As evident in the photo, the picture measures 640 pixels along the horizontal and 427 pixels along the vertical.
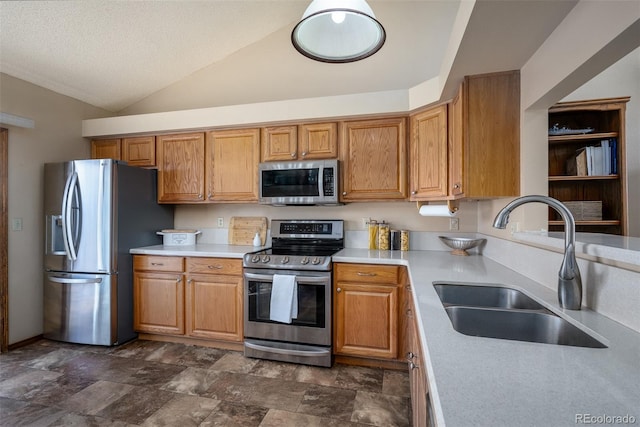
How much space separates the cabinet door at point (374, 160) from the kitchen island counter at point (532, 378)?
64.1 inches

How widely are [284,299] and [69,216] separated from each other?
81.5 inches

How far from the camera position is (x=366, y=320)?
229 centimetres

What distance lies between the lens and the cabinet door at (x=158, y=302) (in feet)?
8.84

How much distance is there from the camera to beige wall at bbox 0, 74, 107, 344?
2588 millimetres

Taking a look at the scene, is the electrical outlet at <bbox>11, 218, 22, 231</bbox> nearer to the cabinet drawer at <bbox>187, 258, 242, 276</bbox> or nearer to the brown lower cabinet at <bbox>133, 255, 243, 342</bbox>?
the brown lower cabinet at <bbox>133, 255, 243, 342</bbox>

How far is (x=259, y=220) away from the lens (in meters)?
3.12

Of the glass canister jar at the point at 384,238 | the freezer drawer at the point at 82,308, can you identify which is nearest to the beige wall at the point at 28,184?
the freezer drawer at the point at 82,308

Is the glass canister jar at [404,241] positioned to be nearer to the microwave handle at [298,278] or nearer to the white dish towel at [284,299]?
the microwave handle at [298,278]

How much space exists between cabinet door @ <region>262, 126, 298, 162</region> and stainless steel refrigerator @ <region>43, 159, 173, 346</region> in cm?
129

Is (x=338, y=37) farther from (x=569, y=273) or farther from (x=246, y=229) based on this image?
(x=246, y=229)

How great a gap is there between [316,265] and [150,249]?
165 cm

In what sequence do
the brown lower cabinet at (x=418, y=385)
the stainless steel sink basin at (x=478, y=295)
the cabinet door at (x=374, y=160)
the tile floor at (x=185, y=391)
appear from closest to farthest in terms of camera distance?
1. the brown lower cabinet at (x=418, y=385)
2. the stainless steel sink basin at (x=478, y=295)
3. the tile floor at (x=185, y=391)
4. the cabinet door at (x=374, y=160)

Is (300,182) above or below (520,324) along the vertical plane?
above

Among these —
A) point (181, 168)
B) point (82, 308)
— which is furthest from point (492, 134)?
point (82, 308)
